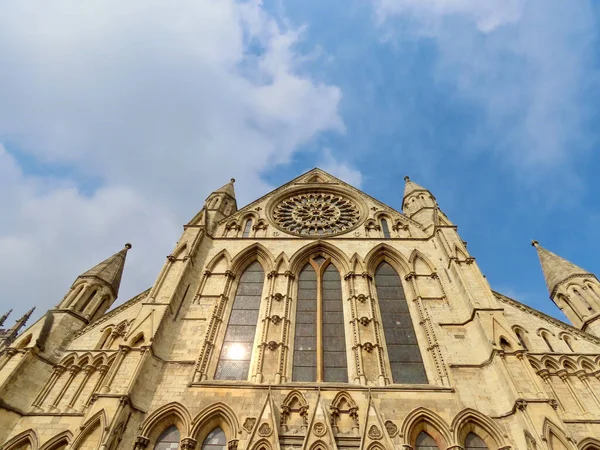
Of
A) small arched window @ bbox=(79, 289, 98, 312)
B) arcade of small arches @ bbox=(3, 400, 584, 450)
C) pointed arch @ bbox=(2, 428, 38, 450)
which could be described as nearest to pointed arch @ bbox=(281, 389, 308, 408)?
arcade of small arches @ bbox=(3, 400, 584, 450)

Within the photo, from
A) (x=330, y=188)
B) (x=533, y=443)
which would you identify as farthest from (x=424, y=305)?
(x=330, y=188)

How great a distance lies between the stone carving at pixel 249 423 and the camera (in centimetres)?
955

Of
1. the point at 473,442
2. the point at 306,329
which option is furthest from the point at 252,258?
the point at 473,442

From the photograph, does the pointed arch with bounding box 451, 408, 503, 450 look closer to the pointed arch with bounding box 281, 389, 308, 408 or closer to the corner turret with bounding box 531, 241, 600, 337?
the pointed arch with bounding box 281, 389, 308, 408

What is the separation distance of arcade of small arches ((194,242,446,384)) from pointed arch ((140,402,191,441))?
1.03m

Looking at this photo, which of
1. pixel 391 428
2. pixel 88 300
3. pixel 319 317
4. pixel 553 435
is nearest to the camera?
pixel 553 435

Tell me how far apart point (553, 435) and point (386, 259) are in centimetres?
832

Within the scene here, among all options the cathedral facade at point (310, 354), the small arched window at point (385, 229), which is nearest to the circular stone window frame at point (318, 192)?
the cathedral facade at point (310, 354)

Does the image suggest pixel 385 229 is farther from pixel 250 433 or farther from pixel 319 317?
pixel 250 433

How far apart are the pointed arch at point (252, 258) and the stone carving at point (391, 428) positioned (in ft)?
23.5

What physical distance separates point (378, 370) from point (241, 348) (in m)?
4.30

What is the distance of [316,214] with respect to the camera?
18.9 metres

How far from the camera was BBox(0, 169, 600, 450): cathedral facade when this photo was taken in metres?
9.48

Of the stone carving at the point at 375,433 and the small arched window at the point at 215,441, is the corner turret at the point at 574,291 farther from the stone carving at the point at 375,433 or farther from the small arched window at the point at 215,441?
the small arched window at the point at 215,441
